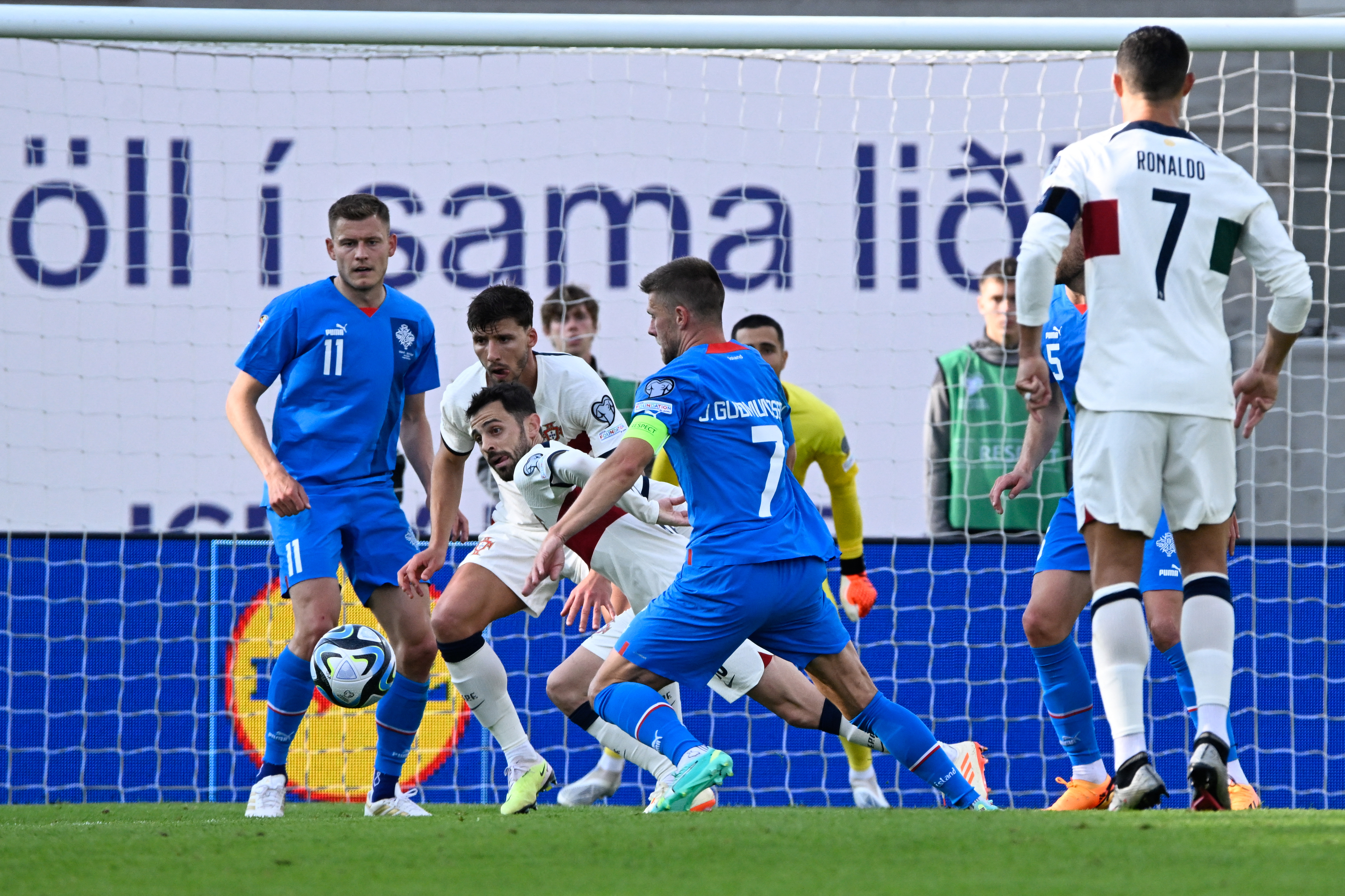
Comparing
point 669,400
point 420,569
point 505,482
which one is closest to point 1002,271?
point 505,482

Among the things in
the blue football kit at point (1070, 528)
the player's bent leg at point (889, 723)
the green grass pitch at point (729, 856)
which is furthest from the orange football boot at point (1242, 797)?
the player's bent leg at point (889, 723)

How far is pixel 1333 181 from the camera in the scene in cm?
794

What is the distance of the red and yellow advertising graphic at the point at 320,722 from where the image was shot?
6402mm

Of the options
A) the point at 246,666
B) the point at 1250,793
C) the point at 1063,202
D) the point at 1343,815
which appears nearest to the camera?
the point at 1063,202

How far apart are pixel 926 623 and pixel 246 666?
2955mm

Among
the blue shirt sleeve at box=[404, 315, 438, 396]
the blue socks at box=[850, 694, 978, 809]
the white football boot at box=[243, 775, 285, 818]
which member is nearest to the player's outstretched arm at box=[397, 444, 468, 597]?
the blue shirt sleeve at box=[404, 315, 438, 396]

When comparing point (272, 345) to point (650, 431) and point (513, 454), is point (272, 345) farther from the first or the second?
point (650, 431)

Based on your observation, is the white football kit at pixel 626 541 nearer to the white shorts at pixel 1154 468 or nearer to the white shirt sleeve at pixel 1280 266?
the white shorts at pixel 1154 468

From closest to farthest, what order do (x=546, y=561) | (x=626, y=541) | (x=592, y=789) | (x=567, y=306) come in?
1. (x=546, y=561)
2. (x=626, y=541)
3. (x=592, y=789)
4. (x=567, y=306)

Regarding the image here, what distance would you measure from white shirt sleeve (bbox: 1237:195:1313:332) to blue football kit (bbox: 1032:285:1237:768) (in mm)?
897

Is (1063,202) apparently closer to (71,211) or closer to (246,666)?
(246,666)

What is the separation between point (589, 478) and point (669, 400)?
0.71 metres

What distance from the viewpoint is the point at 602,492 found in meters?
3.94

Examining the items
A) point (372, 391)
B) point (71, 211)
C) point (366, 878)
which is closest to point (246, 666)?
point (372, 391)
